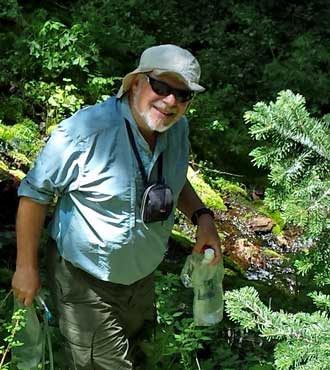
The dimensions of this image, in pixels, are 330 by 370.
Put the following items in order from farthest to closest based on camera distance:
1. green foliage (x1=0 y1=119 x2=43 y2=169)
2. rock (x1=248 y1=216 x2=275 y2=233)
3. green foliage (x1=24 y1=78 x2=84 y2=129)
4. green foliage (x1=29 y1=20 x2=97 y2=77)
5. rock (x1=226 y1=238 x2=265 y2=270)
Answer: green foliage (x1=29 y1=20 x2=97 y2=77)
green foliage (x1=24 y1=78 x2=84 y2=129)
rock (x1=248 y1=216 x2=275 y2=233)
rock (x1=226 y1=238 x2=265 y2=270)
green foliage (x1=0 y1=119 x2=43 y2=169)

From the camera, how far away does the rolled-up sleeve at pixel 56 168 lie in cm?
247

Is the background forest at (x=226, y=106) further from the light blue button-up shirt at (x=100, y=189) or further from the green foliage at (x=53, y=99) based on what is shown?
the light blue button-up shirt at (x=100, y=189)

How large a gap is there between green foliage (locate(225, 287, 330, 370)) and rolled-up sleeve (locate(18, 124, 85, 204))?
724 mm

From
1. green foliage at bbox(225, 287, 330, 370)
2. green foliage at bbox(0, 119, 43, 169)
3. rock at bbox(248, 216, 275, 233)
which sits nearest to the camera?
green foliage at bbox(225, 287, 330, 370)

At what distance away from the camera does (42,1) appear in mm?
8969

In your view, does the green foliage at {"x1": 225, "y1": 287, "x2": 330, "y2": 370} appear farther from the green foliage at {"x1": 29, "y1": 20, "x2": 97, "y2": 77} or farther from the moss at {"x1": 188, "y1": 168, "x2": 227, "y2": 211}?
the green foliage at {"x1": 29, "y1": 20, "x2": 97, "y2": 77}

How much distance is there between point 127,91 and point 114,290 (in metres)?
0.81

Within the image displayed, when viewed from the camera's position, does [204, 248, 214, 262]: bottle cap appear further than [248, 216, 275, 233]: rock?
No

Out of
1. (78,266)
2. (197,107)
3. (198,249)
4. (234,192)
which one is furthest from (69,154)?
(197,107)

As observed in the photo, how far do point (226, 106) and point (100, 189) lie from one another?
18.9ft

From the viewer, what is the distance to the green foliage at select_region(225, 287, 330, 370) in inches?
89.4

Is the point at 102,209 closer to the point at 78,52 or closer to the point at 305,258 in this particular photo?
the point at 305,258

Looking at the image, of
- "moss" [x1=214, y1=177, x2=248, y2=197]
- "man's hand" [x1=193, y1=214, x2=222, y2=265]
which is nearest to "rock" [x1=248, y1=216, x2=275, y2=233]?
"moss" [x1=214, y1=177, x2=248, y2=197]

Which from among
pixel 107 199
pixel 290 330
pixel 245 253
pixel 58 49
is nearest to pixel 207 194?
pixel 245 253
